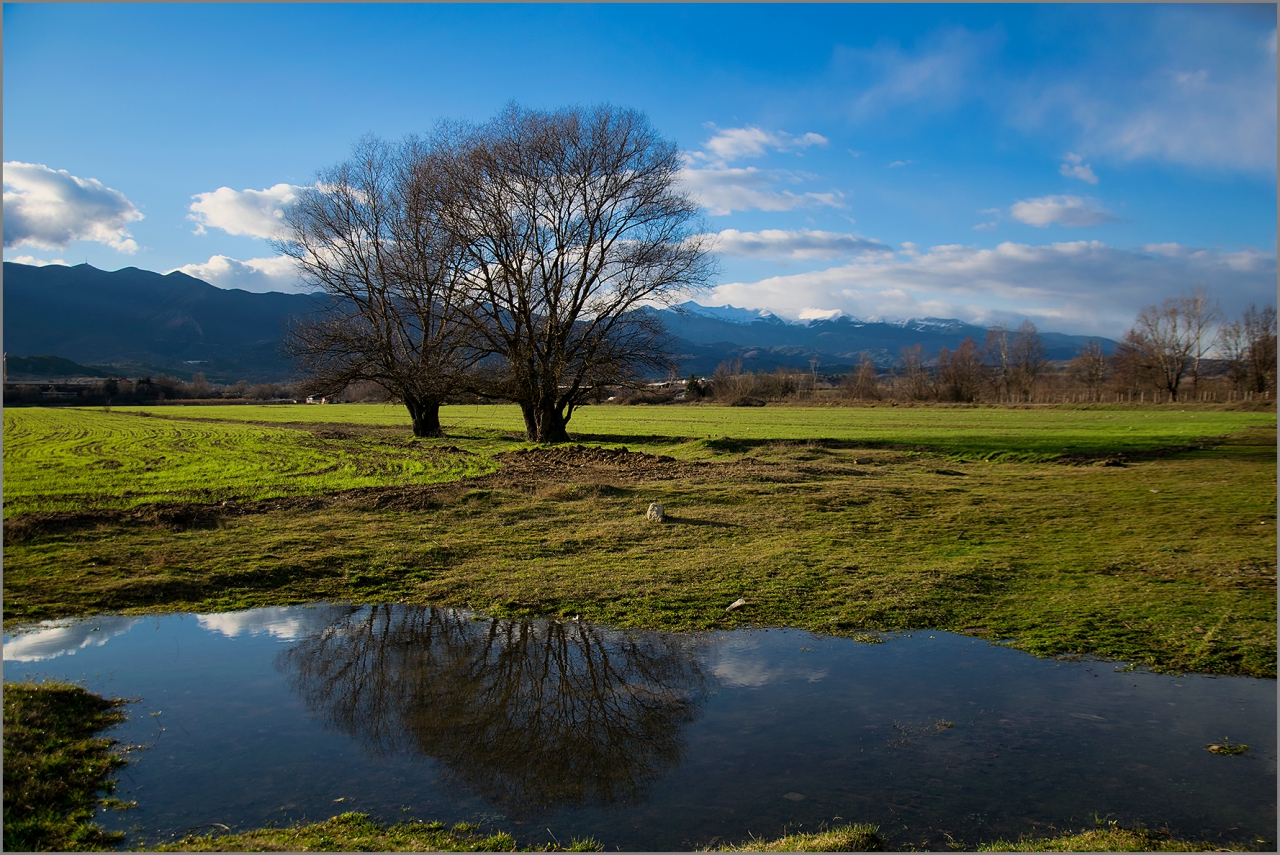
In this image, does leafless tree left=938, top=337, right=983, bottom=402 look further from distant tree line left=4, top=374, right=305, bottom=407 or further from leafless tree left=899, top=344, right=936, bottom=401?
distant tree line left=4, top=374, right=305, bottom=407

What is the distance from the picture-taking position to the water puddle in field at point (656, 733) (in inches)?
201

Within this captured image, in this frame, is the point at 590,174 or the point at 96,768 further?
the point at 590,174

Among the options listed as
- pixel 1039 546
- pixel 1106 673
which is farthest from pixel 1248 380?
pixel 1106 673

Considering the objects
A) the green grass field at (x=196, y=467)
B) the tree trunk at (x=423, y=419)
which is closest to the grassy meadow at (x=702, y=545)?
the green grass field at (x=196, y=467)

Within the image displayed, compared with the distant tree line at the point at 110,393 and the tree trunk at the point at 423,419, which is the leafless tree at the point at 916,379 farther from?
the distant tree line at the point at 110,393

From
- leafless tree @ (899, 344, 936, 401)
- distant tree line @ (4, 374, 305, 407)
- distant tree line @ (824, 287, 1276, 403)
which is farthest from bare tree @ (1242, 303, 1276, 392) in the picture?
distant tree line @ (4, 374, 305, 407)

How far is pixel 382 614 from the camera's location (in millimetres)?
9672

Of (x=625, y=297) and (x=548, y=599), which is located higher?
(x=625, y=297)

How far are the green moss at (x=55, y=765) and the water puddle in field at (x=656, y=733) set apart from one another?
18cm

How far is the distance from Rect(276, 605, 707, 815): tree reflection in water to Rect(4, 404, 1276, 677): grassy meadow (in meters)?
0.90

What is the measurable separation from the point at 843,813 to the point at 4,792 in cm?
599

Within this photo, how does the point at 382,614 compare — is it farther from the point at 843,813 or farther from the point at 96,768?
the point at 843,813

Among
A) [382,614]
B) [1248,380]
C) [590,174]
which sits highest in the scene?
[590,174]

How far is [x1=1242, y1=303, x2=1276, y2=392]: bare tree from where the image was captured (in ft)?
276
